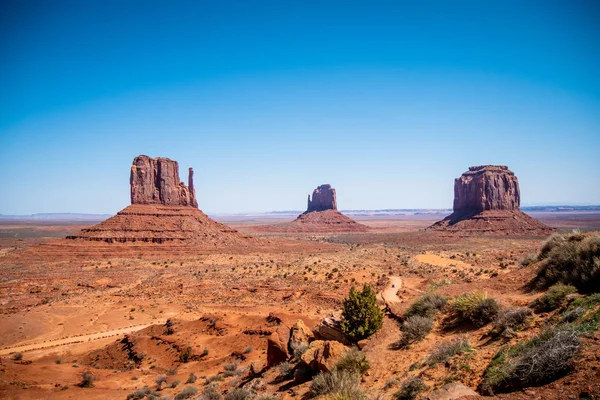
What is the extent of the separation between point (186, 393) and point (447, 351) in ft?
31.0

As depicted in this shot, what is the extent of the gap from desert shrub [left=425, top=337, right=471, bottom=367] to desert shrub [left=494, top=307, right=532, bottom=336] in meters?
0.97

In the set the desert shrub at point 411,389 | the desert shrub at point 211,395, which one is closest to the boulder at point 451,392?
the desert shrub at point 411,389

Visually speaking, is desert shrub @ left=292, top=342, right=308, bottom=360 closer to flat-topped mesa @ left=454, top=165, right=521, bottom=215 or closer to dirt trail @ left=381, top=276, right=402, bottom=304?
dirt trail @ left=381, top=276, right=402, bottom=304

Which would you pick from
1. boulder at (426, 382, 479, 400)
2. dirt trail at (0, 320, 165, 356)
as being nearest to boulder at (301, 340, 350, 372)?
boulder at (426, 382, 479, 400)

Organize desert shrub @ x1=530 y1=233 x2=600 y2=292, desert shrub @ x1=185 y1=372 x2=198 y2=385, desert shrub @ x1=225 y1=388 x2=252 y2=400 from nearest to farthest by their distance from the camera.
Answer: desert shrub @ x1=530 y1=233 x2=600 y2=292 → desert shrub @ x1=225 y1=388 x2=252 y2=400 → desert shrub @ x1=185 y1=372 x2=198 y2=385

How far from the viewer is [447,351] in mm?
7762

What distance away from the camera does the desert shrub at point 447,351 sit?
25.2 ft

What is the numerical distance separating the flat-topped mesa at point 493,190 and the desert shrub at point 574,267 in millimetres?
88054

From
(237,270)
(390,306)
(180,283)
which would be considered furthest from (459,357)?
(237,270)

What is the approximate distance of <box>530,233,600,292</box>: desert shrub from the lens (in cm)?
885

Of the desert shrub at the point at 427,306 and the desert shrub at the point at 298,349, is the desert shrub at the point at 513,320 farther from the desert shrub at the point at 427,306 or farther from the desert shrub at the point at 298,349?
the desert shrub at the point at 298,349

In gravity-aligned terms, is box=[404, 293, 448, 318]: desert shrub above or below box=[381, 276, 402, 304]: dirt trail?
above

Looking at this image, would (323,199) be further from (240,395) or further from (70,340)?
(240,395)

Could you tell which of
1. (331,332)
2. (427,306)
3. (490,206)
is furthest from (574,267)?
(490,206)
